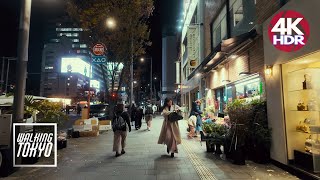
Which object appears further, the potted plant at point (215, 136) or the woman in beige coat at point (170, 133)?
the woman in beige coat at point (170, 133)

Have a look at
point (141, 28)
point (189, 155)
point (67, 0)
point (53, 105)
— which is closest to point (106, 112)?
point (141, 28)

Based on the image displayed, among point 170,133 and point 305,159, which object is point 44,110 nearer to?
point 170,133

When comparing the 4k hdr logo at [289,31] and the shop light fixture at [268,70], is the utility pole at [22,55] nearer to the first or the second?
the 4k hdr logo at [289,31]

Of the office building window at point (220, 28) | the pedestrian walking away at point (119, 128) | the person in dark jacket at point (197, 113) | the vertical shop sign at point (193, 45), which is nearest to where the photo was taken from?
the pedestrian walking away at point (119, 128)

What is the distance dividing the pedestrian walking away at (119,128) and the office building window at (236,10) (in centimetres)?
693

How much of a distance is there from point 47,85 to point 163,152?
100m

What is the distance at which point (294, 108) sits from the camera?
22.6ft

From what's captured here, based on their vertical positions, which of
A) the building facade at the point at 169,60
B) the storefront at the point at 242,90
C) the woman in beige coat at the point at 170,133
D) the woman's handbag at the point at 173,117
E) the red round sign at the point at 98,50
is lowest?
the woman in beige coat at the point at 170,133

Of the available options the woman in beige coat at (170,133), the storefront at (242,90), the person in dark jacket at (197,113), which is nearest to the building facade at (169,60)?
the storefront at (242,90)

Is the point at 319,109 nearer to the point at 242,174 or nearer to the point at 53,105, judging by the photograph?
the point at 242,174

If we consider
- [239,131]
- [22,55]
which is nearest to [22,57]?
[22,55]

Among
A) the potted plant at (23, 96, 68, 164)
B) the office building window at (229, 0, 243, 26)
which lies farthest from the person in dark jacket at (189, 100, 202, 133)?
the potted plant at (23, 96, 68, 164)

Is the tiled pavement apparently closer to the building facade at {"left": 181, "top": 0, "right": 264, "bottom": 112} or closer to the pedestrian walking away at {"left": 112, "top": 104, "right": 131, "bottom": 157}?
the pedestrian walking away at {"left": 112, "top": 104, "right": 131, "bottom": 157}

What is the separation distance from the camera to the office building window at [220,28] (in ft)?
49.0
